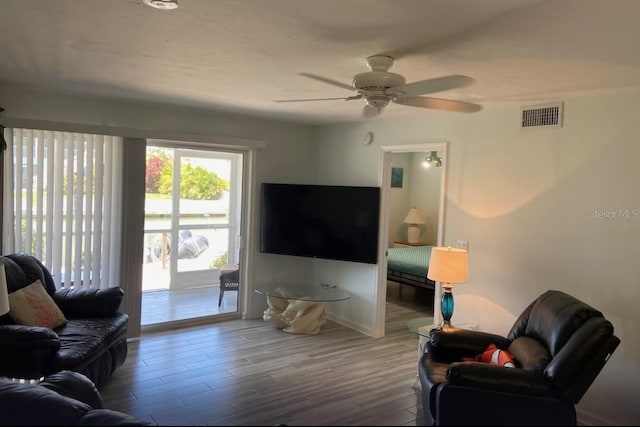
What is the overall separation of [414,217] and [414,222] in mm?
A: 85

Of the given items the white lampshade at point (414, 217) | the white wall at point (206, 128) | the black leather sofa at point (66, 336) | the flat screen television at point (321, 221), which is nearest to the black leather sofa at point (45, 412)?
the black leather sofa at point (66, 336)

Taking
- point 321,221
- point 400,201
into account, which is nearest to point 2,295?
point 321,221

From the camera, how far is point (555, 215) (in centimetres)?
357

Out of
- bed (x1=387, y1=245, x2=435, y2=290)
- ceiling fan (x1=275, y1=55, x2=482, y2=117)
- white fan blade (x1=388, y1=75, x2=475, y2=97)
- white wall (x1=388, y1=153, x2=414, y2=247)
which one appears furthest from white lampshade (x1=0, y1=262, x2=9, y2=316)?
white wall (x1=388, y1=153, x2=414, y2=247)

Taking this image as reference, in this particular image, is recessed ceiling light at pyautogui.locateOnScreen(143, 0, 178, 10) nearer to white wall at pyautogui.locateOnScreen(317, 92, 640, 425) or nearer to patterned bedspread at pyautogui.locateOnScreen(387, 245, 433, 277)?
white wall at pyautogui.locateOnScreen(317, 92, 640, 425)

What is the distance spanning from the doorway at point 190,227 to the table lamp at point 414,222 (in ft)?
10.1

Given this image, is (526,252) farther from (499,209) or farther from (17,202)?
(17,202)

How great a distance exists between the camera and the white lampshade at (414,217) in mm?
7875

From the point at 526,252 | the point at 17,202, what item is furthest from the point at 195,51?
the point at 526,252

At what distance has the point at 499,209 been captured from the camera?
13.1ft

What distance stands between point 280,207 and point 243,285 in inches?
41.6

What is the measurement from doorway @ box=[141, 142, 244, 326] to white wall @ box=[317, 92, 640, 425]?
8.90 feet

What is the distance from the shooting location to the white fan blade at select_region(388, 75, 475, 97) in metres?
3.06

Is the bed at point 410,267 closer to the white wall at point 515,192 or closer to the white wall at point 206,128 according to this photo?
the white wall at point 515,192
